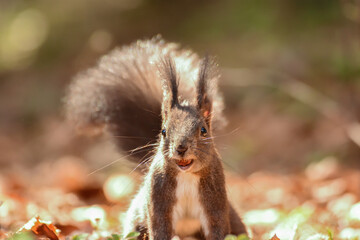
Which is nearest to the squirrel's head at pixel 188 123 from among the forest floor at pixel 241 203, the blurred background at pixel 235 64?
the forest floor at pixel 241 203

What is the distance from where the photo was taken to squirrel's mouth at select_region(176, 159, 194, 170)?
300cm

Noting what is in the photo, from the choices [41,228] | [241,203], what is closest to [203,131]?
[41,228]

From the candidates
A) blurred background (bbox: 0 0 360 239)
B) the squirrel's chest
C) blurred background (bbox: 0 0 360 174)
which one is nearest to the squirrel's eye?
the squirrel's chest

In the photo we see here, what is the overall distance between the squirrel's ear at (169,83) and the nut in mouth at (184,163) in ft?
1.30

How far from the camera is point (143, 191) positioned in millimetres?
3480

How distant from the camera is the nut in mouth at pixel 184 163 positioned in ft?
9.84

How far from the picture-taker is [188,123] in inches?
122

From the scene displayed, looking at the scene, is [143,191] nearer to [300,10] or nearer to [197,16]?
[300,10]

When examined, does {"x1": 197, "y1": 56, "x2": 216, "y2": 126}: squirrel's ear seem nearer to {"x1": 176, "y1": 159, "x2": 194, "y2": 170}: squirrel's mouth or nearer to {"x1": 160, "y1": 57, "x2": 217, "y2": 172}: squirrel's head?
{"x1": 160, "y1": 57, "x2": 217, "y2": 172}: squirrel's head

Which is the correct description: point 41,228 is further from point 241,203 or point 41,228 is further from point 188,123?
point 241,203

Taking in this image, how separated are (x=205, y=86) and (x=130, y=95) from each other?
2.20ft

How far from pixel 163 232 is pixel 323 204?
236 cm

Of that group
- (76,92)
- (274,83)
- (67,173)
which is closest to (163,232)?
(76,92)

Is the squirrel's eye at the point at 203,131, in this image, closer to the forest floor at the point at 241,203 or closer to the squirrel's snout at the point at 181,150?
the squirrel's snout at the point at 181,150
